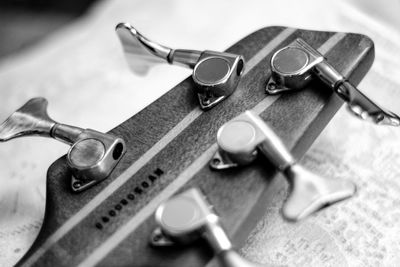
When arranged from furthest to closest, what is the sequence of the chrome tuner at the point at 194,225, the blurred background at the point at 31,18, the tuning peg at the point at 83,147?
1. the blurred background at the point at 31,18
2. the tuning peg at the point at 83,147
3. the chrome tuner at the point at 194,225

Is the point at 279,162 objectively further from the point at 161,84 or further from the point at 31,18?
the point at 31,18

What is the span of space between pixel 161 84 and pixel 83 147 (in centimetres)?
34

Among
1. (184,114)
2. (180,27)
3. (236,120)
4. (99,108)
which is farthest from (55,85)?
(236,120)

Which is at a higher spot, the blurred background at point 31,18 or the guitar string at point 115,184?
the guitar string at point 115,184

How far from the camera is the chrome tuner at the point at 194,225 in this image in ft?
1.92

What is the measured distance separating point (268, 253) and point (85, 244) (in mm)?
248

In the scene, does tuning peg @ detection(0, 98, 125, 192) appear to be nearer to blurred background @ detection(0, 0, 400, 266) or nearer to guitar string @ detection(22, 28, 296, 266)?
guitar string @ detection(22, 28, 296, 266)

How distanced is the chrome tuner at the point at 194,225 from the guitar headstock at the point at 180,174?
0.03m

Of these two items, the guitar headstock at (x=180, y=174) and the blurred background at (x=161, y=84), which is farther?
the blurred background at (x=161, y=84)

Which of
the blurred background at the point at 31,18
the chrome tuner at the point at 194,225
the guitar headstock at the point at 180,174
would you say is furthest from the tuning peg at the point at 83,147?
the blurred background at the point at 31,18

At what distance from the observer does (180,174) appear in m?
0.69

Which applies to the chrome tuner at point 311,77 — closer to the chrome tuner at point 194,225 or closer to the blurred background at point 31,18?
the chrome tuner at point 194,225

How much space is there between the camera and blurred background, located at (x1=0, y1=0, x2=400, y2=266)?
2.59 feet

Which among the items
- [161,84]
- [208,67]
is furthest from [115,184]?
[161,84]
